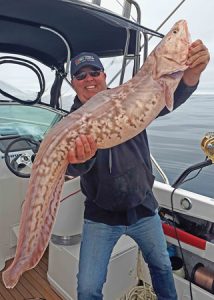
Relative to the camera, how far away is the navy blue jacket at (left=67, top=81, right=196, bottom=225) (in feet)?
5.53

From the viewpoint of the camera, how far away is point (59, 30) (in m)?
2.63

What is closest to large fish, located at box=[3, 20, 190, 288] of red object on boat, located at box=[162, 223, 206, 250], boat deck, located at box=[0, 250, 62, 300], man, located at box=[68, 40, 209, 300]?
man, located at box=[68, 40, 209, 300]

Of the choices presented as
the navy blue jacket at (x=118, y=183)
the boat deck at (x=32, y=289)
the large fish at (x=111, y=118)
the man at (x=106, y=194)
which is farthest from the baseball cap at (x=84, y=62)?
the boat deck at (x=32, y=289)

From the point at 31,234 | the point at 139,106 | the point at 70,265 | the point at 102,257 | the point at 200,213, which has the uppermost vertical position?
the point at 139,106

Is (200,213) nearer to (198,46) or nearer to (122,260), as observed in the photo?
(122,260)

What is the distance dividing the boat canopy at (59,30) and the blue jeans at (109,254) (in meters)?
1.17

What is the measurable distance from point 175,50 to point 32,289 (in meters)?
2.06

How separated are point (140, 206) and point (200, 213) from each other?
579mm

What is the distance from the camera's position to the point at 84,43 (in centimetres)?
289

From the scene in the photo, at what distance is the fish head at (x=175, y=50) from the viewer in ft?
3.84

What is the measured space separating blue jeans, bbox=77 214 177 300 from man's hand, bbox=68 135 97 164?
25.4 inches

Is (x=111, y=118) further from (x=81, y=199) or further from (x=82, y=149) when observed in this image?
(x=81, y=199)

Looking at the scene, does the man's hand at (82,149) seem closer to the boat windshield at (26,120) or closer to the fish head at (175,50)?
the fish head at (175,50)

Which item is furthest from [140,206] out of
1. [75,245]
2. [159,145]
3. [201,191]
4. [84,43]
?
[159,145]
